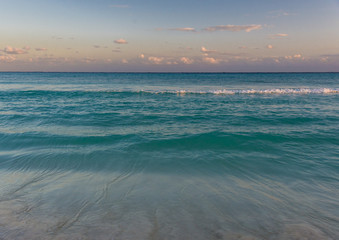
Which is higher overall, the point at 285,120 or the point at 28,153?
the point at 285,120

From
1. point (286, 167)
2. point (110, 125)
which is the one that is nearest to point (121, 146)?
point (110, 125)

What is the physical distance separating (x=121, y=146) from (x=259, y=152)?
5935mm

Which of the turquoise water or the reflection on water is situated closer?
the reflection on water

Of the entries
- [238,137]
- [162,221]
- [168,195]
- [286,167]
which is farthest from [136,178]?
[238,137]

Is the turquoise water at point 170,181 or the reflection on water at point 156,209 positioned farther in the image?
the turquoise water at point 170,181

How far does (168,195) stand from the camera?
18.5 feet

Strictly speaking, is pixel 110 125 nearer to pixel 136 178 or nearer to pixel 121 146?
pixel 121 146

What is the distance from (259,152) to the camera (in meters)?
8.84

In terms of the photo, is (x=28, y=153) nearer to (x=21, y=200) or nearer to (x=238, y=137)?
(x=21, y=200)

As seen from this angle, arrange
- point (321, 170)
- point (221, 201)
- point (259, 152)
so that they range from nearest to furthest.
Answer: point (221, 201)
point (321, 170)
point (259, 152)

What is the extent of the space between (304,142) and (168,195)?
7756 millimetres

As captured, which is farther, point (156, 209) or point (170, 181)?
point (170, 181)

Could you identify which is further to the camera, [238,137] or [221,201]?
[238,137]

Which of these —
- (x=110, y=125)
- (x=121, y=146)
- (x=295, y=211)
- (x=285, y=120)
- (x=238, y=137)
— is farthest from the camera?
(x=285, y=120)
